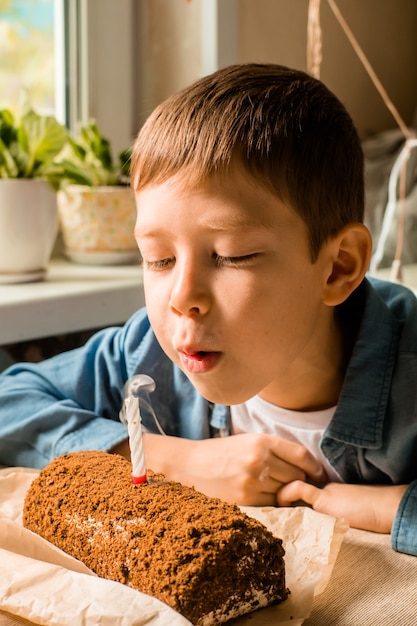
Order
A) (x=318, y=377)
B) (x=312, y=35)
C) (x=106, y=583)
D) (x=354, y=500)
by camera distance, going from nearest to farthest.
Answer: (x=106, y=583), (x=354, y=500), (x=318, y=377), (x=312, y=35)

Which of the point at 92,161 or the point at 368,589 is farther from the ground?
the point at 92,161

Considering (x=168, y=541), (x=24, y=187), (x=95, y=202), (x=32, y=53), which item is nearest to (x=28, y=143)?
(x=24, y=187)

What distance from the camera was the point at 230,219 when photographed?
2.57 ft

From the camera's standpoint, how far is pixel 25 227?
147 centimetres

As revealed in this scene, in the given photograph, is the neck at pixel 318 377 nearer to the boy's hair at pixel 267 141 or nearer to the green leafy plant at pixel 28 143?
the boy's hair at pixel 267 141

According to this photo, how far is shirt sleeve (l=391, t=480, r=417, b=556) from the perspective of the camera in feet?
2.64

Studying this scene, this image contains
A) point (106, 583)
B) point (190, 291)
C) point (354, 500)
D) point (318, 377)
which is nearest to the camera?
point (106, 583)

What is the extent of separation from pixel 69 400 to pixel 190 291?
0.37 m

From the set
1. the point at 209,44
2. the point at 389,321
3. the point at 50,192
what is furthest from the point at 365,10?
the point at 389,321

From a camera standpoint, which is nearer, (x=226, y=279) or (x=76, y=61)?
(x=226, y=279)

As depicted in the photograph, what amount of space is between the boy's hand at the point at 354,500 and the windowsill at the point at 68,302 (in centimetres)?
62

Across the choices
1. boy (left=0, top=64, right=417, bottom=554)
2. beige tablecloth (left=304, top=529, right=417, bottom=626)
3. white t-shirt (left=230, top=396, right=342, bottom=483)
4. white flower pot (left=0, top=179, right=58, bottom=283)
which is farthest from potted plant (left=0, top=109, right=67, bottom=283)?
beige tablecloth (left=304, top=529, right=417, bottom=626)

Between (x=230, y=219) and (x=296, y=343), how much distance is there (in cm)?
17

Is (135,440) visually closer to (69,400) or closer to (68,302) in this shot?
(69,400)
